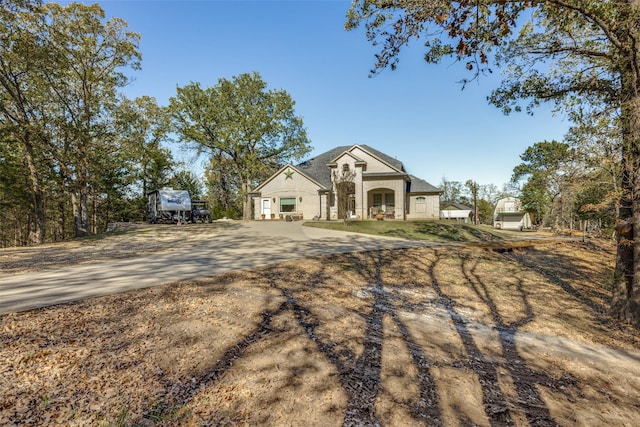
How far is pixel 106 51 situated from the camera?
20109 mm

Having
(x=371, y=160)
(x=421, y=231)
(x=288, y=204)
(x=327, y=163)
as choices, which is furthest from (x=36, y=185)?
(x=371, y=160)

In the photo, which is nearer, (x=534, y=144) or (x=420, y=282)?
(x=420, y=282)

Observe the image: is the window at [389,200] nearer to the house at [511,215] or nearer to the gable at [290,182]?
the gable at [290,182]

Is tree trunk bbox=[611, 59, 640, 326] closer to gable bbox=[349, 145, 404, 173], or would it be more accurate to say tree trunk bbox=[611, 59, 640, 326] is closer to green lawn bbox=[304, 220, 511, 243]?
green lawn bbox=[304, 220, 511, 243]

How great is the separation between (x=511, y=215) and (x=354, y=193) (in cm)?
3723

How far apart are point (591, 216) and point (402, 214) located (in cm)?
2277

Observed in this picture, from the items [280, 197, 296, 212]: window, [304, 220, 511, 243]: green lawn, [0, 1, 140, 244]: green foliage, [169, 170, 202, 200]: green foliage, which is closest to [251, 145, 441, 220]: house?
[280, 197, 296, 212]: window

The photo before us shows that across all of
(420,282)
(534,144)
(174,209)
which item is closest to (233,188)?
(174,209)

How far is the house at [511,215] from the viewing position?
4884 cm

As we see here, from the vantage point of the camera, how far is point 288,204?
93.8 ft

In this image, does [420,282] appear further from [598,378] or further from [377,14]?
[377,14]

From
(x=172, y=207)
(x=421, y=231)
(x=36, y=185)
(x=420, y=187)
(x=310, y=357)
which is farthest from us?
(x=420, y=187)

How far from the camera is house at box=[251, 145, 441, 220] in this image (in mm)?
27250

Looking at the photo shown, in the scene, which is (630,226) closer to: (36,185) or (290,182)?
(290,182)
